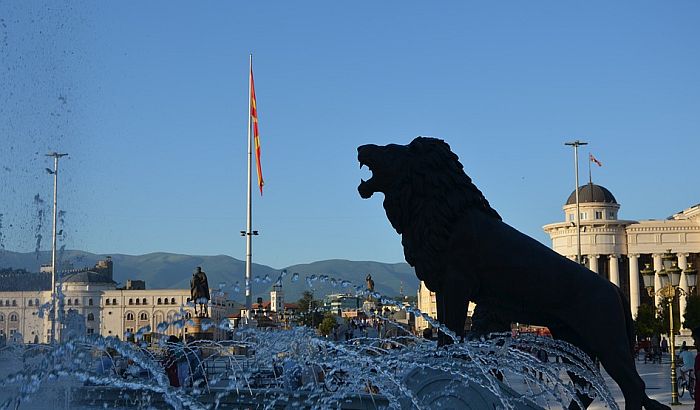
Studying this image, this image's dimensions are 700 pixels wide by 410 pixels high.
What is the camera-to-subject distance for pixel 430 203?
7.46 m

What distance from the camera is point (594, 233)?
328 ft

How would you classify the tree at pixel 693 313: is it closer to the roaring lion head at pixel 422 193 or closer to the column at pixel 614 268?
the column at pixel 614 268

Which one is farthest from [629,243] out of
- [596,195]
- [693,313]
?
[693,313]

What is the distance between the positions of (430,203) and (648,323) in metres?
55.5

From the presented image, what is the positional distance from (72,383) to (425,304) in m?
125

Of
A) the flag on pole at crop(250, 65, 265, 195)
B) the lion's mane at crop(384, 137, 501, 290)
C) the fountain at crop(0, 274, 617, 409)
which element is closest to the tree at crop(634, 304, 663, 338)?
the flag on pole at crop(250, 65, 265, 195)

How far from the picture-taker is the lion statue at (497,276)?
727 centimetres

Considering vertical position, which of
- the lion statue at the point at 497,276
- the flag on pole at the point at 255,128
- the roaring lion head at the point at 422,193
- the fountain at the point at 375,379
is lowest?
the fountain at the point at 375,379

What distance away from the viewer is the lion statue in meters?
7.27

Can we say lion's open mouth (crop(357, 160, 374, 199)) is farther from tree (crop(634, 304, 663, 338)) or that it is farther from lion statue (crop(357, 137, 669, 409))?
tree (crop(634, 304, 663, 338))

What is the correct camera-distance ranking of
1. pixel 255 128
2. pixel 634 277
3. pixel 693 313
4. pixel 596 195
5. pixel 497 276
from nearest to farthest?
pixel 497 276 < pixel 255 128 < pixel 693 313 < pixel 634 277 < pixel 596 195

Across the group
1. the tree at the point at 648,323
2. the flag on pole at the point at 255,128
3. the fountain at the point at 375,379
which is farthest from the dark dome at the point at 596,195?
the fountain at the point at 375,379

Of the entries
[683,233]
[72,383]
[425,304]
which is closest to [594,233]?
[683,233]

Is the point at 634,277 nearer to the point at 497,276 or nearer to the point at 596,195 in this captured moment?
the point at 596,195
